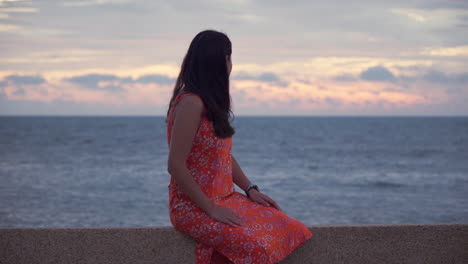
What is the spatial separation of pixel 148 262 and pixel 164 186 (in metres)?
16.7

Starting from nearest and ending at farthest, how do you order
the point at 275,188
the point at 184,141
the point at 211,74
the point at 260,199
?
the point at 184,141 < the point at 211,74 < the point at 260,199 < the point at 275,188

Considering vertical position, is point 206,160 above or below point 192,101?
below

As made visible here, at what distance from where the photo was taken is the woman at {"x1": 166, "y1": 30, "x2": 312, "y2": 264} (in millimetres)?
2463

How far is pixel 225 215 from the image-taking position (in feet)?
8.32

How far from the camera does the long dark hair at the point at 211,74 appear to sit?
2.52 m

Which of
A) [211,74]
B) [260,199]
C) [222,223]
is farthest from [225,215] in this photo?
[211,74]

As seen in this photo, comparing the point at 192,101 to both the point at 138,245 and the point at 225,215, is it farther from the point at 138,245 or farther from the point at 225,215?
the point at 138,245

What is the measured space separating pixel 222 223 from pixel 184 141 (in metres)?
0.46

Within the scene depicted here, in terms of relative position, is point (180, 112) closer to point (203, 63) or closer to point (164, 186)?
point (203, 63)

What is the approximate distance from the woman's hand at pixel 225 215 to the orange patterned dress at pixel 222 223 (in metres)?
0.02

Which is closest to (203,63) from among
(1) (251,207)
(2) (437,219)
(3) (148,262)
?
(1) (251,207)

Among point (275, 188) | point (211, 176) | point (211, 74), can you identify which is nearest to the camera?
point (211, 74)

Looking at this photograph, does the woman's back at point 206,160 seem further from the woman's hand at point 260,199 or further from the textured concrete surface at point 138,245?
the textured concrete surface at point 138,245

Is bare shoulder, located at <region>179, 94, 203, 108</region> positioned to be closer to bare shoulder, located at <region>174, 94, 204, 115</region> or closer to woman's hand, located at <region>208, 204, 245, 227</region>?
bare shoulder, located at <region>174, 94, 204, 115</region>
